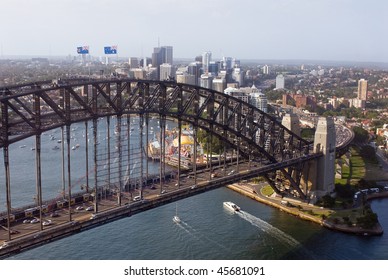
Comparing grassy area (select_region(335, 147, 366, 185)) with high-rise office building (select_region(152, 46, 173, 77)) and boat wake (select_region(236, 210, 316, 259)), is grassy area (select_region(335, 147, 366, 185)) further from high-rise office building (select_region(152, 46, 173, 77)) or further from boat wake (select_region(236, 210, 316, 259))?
high-rise office building (select_region(152, 46, 173, 77))

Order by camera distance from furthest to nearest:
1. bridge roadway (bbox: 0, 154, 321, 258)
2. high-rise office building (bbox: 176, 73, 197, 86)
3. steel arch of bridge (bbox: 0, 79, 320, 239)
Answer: high-rise office building (bbox: 176, 73, 197, 86), steel arch of bridge (bbox: 0, 79, 320, 239), bridge roadway (bbox: 0, 154, 321, 258)

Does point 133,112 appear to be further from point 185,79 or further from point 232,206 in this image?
point 185,79

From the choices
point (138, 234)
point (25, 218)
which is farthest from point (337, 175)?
point (25, 218)

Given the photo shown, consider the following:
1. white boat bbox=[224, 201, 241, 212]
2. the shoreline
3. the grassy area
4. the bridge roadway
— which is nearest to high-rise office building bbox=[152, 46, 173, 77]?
the grassy area

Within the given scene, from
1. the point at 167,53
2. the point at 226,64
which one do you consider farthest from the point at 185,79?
the point at 226,64

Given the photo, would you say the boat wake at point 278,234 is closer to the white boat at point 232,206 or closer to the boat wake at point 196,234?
the white boat at point 232,206
